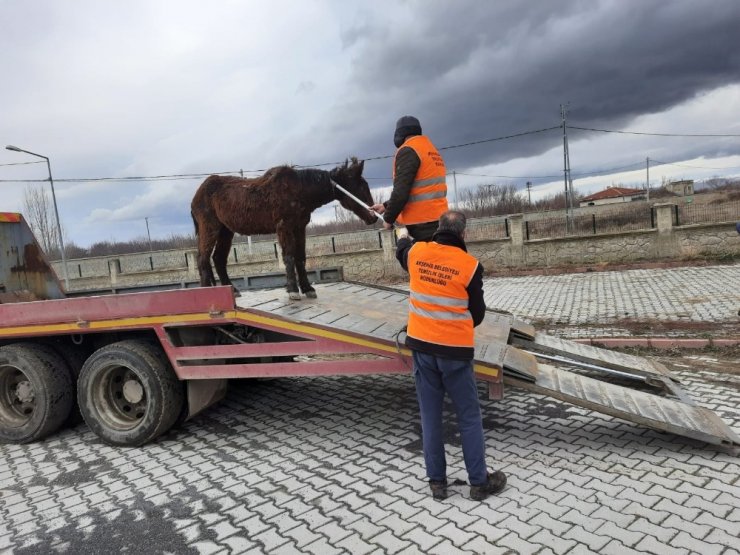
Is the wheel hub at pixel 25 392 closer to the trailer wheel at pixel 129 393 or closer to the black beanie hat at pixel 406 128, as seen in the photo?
the trailer wheel at pixel 129 393

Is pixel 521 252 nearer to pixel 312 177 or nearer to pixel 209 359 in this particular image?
pixel 312 177

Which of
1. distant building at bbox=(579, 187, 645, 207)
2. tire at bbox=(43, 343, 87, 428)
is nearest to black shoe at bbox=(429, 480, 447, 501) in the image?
tire at bbox=(43, 343, 87, 428)

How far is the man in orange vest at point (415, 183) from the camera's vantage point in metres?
4.23

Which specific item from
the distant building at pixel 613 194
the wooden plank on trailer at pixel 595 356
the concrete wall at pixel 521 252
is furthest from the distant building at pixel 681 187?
the wooden plank on trailer at pixel 595 356

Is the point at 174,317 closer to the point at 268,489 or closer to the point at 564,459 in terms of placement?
the point at 268,489

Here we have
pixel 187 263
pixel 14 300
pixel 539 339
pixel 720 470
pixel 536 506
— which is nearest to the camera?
pixel 536 506

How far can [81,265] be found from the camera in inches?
1137

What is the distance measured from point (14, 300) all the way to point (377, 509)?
18.4 ft

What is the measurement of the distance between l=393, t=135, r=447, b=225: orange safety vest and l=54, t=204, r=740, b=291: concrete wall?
377 inches

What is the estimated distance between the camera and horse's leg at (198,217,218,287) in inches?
223

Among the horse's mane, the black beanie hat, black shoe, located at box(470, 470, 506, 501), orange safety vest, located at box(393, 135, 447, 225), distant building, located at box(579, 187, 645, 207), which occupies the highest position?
distant building, located at box(579, 187, 645, 207)

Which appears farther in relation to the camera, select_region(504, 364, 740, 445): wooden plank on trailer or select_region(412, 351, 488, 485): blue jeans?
select_region(504, 364, 740, 445): wooden plank on trailer

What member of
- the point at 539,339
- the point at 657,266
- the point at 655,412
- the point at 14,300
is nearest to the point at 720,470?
the point at 655,412

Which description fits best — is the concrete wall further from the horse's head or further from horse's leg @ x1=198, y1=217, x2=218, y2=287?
Answer: the horse's head
